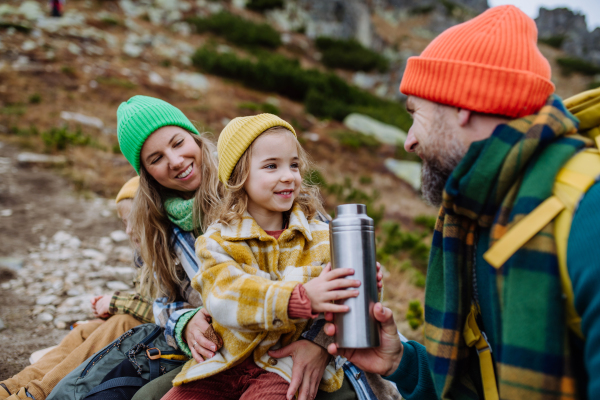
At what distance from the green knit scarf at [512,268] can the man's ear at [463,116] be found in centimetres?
18

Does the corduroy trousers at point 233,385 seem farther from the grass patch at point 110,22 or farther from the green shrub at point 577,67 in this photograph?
the green shrub at point 577,67

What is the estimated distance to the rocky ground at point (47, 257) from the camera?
135 inches

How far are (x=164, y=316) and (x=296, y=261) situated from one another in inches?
45.6

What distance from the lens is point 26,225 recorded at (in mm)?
5266

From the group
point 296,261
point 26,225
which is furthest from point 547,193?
point 26,225

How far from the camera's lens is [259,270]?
2004 millimetres

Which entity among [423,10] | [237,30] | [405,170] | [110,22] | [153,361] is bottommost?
[405,170]

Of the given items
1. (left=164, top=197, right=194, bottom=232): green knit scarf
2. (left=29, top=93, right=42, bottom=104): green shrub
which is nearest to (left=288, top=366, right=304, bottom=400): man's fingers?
(left=164, top=197, right=194, bottom=232): green knit scarf

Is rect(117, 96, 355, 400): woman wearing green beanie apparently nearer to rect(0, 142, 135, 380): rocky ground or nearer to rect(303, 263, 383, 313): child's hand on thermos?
rect(303, 263, 383, 313): child's hand on thermos

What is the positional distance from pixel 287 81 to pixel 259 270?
15916mm

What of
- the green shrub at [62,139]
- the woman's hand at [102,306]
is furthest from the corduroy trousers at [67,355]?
the green shrub at [62,139]

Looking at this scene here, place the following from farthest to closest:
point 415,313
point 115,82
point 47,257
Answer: point 115,82 → point 47,257 → point 415,313

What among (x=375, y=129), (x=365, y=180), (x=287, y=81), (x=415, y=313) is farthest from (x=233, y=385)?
(x=287, y=81)

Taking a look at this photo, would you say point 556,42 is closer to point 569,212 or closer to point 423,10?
point 423,10
